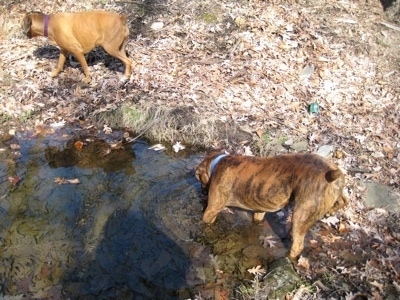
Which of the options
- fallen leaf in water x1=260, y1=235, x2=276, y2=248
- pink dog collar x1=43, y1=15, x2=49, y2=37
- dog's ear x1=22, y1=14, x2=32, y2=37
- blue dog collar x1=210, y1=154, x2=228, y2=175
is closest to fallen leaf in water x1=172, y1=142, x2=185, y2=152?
blue dog collar x1=210, y1=154, x2=228, y2=175

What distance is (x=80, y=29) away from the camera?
26.4 ft

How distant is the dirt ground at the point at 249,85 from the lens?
269 inches

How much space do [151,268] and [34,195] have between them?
2.34m

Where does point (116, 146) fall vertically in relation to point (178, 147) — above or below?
below

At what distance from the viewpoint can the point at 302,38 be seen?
9367mm

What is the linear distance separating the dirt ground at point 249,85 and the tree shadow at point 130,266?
177cm

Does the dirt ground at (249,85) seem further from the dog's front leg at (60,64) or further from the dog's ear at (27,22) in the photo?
the dog's ear at (27,22)

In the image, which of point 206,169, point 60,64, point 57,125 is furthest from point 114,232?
point 60,64

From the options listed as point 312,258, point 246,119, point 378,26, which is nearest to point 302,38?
point 378,26

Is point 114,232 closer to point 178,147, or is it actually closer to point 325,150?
point 178,147

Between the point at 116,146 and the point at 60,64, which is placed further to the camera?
the point at 60,64

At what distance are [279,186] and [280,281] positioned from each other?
3.55ft

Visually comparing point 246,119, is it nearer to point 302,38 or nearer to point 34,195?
point 302,38

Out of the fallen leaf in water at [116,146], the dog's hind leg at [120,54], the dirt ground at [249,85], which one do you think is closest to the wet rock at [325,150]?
the dirt ground at [249,85]
